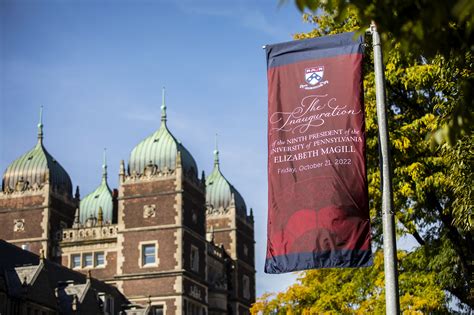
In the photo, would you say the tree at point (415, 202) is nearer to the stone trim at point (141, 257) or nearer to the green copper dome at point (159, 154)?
the stone trim at point (141, 257)

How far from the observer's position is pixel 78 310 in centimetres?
4306

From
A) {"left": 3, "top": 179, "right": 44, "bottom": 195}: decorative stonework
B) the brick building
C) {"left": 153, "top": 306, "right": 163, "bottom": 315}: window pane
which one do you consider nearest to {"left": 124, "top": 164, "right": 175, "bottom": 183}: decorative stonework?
the brick building

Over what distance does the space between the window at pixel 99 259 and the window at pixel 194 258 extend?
5693 millimetres

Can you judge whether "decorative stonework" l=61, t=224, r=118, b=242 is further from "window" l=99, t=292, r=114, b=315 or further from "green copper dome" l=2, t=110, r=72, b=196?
"window" l=99, t=292, r=114, b=315

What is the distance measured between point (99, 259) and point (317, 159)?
44.8 metres

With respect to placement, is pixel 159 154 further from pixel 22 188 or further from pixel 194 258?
pixel 22 188

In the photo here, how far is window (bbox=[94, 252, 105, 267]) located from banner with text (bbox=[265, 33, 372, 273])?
144ft

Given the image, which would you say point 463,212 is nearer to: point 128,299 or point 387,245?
point 387,245

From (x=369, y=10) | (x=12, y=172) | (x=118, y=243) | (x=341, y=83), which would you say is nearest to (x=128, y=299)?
(x=118, y=243)

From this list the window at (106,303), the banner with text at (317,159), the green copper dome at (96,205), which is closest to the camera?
the banner with text at (317,159)

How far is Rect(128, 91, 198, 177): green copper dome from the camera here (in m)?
53.4

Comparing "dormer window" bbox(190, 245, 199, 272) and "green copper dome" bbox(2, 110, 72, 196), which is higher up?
"green copper dome" bbox(2, 110, 72, 196)

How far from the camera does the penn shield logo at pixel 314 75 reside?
11.6 metres

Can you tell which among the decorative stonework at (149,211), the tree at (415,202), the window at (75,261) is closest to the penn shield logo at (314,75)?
the tree at (415,202)
